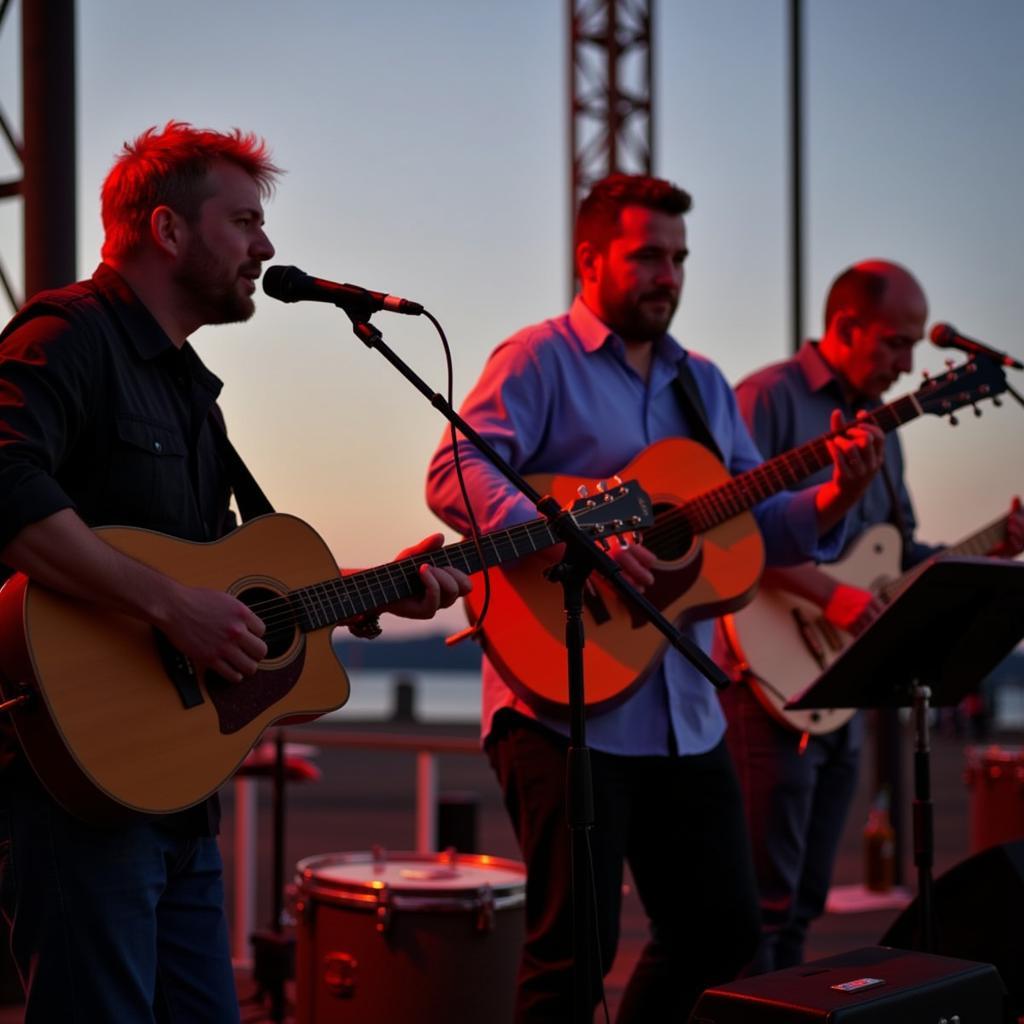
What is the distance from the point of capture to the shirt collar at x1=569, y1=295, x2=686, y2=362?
12.4 ft

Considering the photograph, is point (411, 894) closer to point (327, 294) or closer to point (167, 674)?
point (167, 674)

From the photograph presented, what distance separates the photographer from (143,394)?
2648 millimetres

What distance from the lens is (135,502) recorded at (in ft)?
8.56

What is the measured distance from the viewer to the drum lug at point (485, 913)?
3.89m

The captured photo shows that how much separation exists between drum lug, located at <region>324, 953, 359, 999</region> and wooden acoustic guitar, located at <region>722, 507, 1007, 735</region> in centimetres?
146

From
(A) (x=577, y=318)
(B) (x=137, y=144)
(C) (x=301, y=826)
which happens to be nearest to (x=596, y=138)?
(C) (x=301, y=826)

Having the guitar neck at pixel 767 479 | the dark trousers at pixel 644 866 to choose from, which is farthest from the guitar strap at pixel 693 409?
the dark trousers at pixel 644 866

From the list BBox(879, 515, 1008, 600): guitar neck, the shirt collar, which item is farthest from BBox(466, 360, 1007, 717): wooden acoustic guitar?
BBox(879, 515, 1008, 600): guitar neck

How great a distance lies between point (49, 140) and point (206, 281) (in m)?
2.60

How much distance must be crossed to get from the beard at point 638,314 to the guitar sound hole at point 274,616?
1.40 meters

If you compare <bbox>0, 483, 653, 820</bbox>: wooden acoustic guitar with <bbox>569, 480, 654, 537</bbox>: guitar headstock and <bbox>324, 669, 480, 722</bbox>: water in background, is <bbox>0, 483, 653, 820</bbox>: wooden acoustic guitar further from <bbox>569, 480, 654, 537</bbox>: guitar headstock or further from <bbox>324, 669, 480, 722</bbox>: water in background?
<bbox>324, 669, 480, 722</bbox>: water in background

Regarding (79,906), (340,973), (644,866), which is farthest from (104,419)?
(340,973)

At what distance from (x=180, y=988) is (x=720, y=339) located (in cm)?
656

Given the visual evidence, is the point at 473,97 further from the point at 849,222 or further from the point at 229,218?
the point at 229,218
